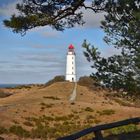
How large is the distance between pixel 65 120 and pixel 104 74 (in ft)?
77.8

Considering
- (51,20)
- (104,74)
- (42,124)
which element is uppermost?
(51,20)

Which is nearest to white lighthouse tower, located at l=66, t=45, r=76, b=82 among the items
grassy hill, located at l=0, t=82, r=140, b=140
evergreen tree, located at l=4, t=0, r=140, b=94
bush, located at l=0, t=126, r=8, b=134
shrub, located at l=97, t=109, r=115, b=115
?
grassy hill, located at l=0, t=82, r=140, b=140

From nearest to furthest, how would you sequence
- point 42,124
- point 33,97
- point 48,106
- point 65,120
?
point 42,124 < point 65,120 < point 48,106 < point 33,97

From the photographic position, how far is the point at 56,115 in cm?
4381

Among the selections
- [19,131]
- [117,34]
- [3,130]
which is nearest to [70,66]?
[19,131]

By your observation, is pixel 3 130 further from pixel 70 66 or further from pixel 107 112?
pixel 70 66

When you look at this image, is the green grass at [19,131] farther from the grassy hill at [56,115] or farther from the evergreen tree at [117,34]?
the evergreen tree at [117,34]

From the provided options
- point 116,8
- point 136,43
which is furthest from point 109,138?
point 116,8

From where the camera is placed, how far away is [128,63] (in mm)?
17875

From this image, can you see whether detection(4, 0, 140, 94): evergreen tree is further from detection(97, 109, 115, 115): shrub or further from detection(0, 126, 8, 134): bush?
detection(97, 109, 115, 115): shrub

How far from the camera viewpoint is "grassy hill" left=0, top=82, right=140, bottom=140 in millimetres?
31578

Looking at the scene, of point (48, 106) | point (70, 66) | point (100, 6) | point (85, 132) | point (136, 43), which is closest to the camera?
point (85, 132)

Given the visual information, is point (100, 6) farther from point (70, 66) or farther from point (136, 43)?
point (70, 66)

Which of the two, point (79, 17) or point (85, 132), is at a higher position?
point (79, 17)
